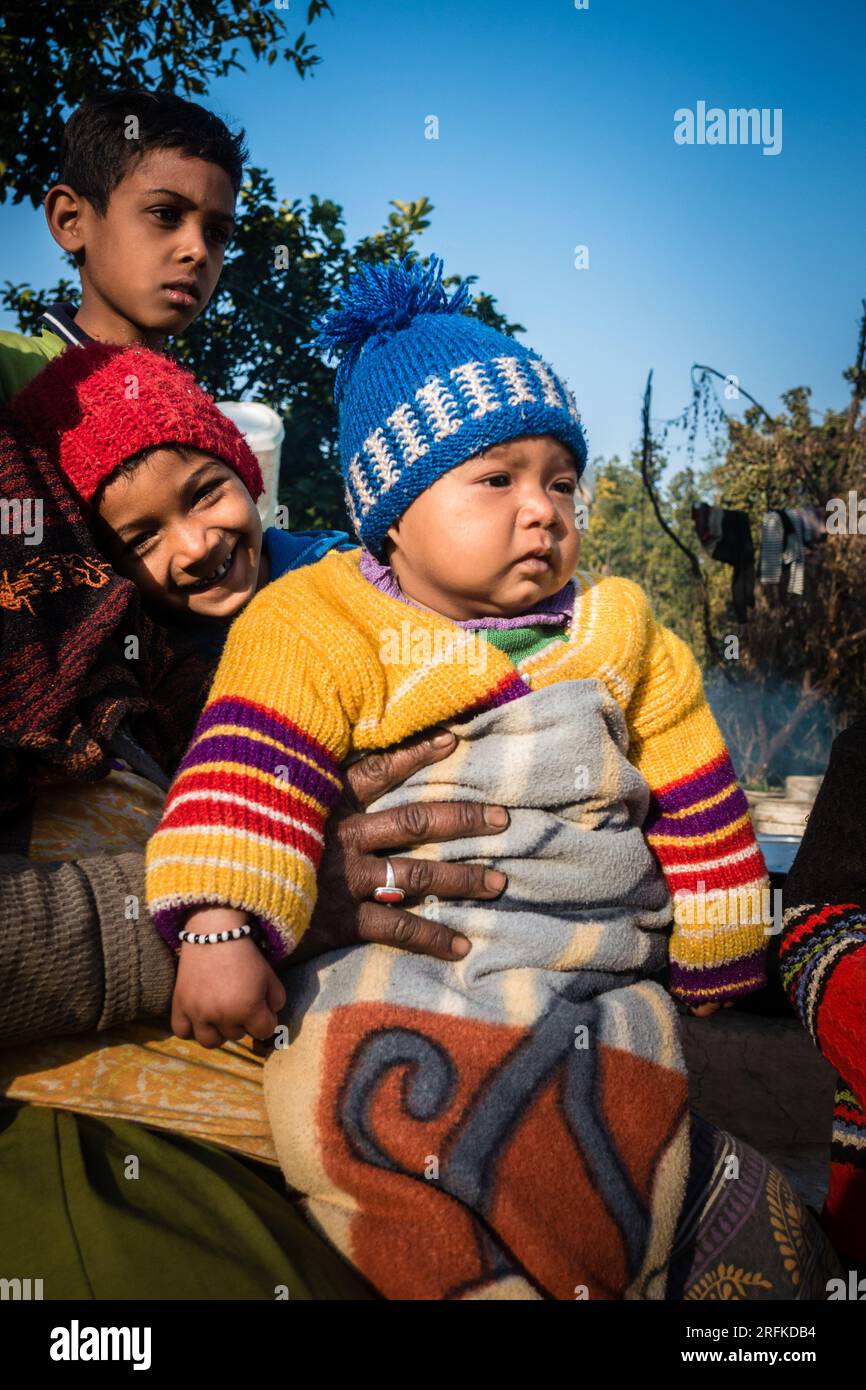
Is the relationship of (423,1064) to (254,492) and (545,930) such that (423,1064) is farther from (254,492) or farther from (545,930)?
(254,492)

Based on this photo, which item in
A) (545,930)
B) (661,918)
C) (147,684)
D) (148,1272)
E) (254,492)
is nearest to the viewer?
(148,1272)

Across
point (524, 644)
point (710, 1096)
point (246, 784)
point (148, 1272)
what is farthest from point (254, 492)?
point (710, 1096)

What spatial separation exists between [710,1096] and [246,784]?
103 inches

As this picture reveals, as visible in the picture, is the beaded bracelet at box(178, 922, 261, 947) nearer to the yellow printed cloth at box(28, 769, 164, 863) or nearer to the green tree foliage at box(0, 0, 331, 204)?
the yellow printed cloth at box(28, 769, 164, 863)

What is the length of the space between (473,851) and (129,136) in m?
2.69

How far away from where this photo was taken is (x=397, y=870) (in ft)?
5.54

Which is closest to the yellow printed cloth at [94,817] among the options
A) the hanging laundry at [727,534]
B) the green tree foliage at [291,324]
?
the green tree foliage at [291,324]

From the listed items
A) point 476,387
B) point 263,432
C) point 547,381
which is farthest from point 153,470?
point 263,432

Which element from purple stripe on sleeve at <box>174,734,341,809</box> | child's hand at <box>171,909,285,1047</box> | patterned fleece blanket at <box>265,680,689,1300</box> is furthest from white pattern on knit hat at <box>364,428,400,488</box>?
child's hand at <box>171,909,285,1047</box>

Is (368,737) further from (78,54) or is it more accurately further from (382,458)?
(78,54)

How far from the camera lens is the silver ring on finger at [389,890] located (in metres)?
1.68

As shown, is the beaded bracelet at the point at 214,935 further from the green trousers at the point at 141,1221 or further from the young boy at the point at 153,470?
the young boy at the point at 153,470

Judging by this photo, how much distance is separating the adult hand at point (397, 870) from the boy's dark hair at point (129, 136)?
245cm

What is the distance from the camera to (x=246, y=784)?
1.57m
